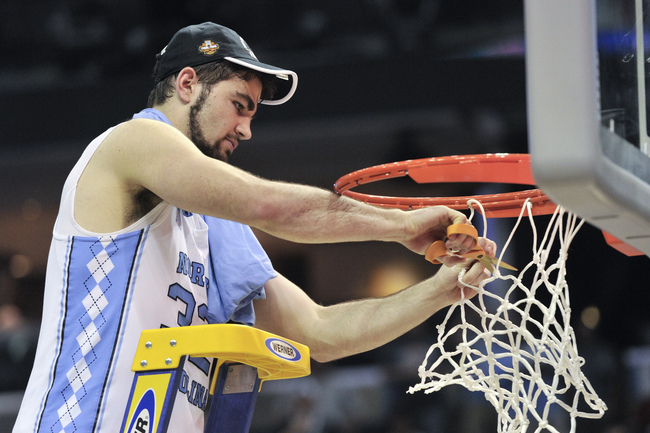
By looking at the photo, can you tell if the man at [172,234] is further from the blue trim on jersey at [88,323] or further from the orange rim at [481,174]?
the orange rim at [481,174]

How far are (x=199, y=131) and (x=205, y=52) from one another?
19cm

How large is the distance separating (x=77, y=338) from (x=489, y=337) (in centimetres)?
79

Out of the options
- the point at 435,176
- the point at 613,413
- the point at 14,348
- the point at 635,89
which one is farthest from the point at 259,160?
the point at 635,89

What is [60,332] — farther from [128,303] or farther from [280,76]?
[280,76]

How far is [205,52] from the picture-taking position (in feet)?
5.56

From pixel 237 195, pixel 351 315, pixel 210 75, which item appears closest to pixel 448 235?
pixel 237 195

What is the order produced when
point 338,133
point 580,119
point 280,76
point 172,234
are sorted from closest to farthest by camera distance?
point 580,119 → point 172,234 → point 280,76 → point 338,133

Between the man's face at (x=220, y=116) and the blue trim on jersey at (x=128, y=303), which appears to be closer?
the blue trim on jersey at (x=128, y=303)

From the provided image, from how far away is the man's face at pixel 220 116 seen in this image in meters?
1.65

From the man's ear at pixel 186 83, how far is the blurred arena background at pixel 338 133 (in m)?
2.22

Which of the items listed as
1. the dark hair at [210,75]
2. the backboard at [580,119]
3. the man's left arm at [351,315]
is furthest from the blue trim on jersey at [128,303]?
the backboard at [580,119]

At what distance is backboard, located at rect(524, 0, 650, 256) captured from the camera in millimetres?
733

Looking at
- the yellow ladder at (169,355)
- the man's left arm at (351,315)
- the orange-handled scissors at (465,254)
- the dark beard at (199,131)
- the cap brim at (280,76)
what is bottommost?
the man's left arm at (351,315)

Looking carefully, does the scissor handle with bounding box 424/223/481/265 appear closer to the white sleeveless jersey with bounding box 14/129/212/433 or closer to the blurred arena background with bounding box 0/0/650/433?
the white sleeveless jersey with bounding box 14/129/212/433
